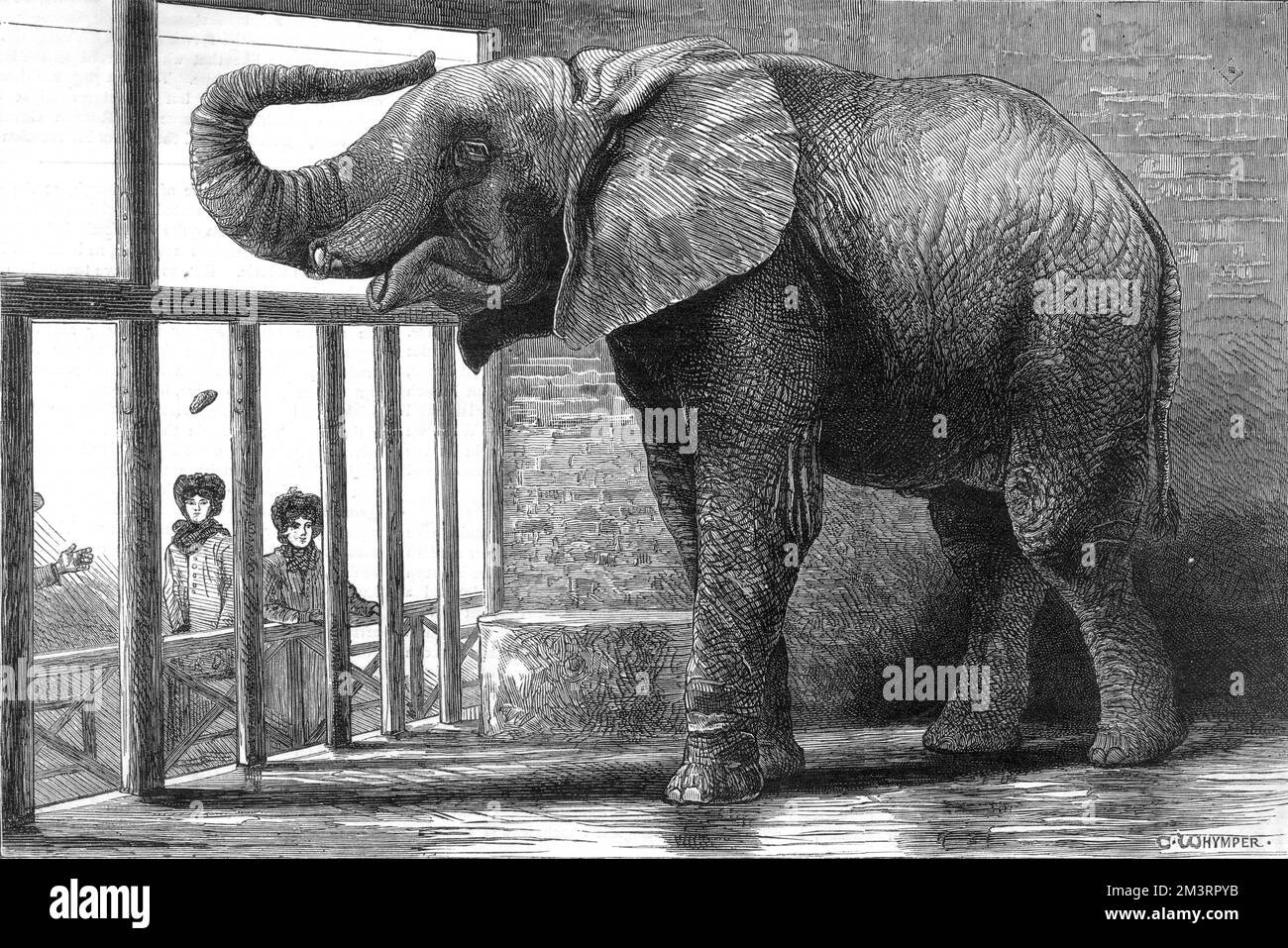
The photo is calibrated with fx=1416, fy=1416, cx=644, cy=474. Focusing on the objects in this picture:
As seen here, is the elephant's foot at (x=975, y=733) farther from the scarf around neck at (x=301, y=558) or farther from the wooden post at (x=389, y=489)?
the scarf around neck at (x=301, y=558)

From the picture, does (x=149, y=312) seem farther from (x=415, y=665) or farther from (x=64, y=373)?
(x=415, y=665)

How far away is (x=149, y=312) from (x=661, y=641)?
2036mm

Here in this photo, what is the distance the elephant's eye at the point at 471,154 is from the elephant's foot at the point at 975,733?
2.45 meters

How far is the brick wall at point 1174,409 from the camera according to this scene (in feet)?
16.3

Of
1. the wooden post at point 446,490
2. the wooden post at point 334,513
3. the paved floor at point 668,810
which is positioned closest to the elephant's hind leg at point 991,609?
the paved floor at point 668,810

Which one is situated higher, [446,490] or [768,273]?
[768,273]

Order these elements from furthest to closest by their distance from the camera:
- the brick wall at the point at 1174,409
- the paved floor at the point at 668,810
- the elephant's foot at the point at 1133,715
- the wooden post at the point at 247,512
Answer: the brick wall at the point at 1174,409
the elephant's foot at the point at 1133,715
the wooden post at the point at 247,512
the paved floor at the point at 668,810

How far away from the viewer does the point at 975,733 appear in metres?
4.85

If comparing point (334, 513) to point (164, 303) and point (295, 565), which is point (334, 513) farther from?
point (164, 303)

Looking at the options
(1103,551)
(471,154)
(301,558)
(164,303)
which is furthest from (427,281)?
(1103,551)

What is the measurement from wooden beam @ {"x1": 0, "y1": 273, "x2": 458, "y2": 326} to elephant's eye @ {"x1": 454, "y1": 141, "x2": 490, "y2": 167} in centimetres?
75

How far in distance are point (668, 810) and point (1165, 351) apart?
219 centimetres

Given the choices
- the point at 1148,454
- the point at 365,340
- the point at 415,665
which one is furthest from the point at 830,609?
the point at 365,340

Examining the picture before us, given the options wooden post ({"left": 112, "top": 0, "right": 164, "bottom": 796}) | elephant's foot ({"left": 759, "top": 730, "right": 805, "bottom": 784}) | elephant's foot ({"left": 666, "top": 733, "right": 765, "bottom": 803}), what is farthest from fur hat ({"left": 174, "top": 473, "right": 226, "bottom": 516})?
elephant's foot ({"left": 759, "top": 730, "right": 805, "bottom": 784})
